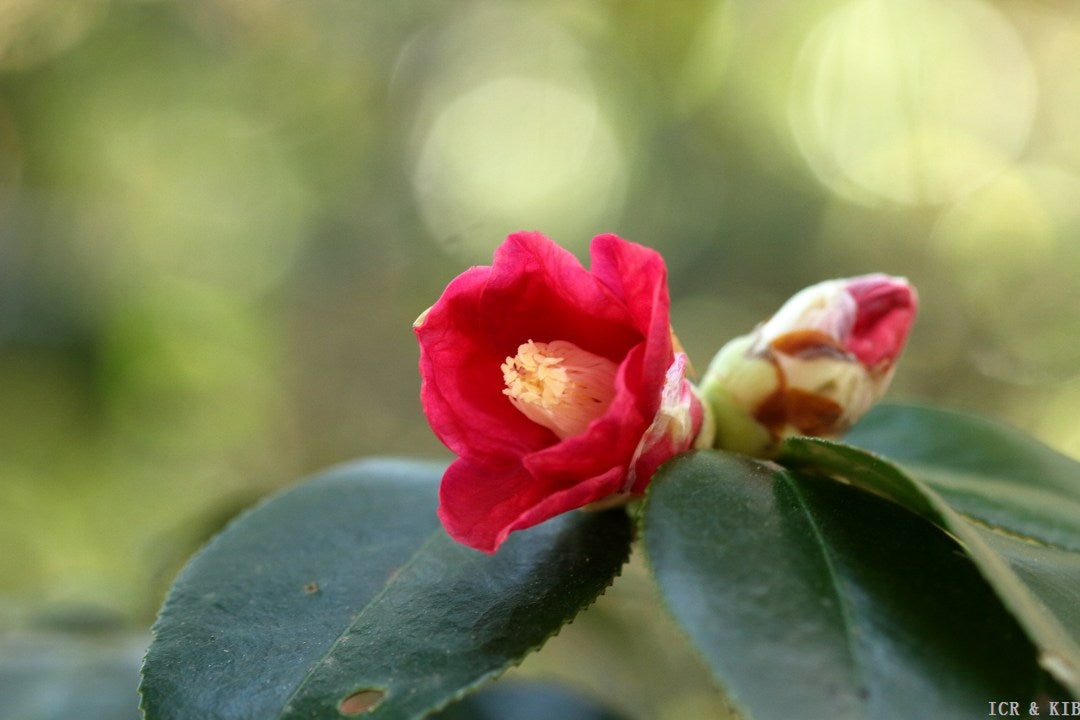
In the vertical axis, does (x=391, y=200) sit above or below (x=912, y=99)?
above

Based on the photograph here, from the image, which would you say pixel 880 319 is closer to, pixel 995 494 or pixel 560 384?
pixel 995 494

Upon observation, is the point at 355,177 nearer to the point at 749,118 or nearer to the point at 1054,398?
the point at 749,118

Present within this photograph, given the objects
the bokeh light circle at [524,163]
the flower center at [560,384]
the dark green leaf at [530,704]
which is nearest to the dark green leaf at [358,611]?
the flower center at [560,384]

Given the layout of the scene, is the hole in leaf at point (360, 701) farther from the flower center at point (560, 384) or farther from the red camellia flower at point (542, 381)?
the flower center at point (560, 384)

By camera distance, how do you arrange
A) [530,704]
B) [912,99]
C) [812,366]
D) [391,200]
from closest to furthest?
[812,366], [530,704], [912,99], [391,200]

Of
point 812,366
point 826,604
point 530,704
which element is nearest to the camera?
point 826,604

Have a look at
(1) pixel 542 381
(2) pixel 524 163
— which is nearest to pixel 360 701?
(1) pixel 542 381
